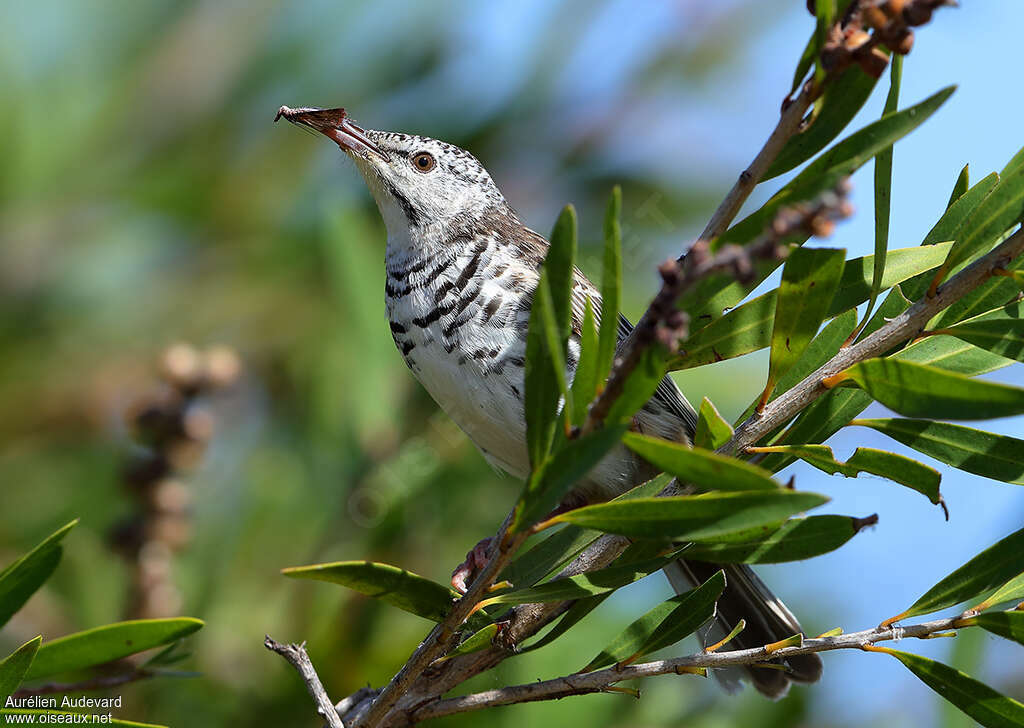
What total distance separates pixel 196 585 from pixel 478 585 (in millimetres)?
1739

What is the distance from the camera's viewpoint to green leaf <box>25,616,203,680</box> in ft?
5.49

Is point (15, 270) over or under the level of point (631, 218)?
over

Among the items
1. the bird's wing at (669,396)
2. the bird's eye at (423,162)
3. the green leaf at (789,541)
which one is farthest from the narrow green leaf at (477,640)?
the bird's eye at (423,162)

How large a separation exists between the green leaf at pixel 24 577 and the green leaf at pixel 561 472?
2.64 ft

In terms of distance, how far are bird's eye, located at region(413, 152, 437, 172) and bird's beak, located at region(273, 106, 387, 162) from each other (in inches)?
4.1

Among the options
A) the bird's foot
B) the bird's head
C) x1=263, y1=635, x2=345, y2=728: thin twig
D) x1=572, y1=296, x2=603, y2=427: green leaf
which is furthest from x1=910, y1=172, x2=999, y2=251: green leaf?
the bird's head

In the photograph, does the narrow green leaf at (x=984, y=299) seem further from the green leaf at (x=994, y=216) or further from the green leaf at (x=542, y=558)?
the green leaf at (x=542, y=558)

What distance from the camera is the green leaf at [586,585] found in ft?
4.92

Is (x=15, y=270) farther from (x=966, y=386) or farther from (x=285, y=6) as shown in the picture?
(x=966, y=386)

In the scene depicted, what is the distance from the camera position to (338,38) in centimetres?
406

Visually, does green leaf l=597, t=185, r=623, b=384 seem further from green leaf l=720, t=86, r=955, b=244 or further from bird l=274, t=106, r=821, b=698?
bird l=274, t=106, r=821, b=698

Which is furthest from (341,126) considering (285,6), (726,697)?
(726,697)

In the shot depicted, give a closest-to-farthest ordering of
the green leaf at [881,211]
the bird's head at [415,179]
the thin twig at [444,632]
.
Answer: the thin twig at [444,632], the green leaf at [881,211], the bird's head at [415,179]

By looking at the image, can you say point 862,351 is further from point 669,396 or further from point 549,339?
point 669,396
